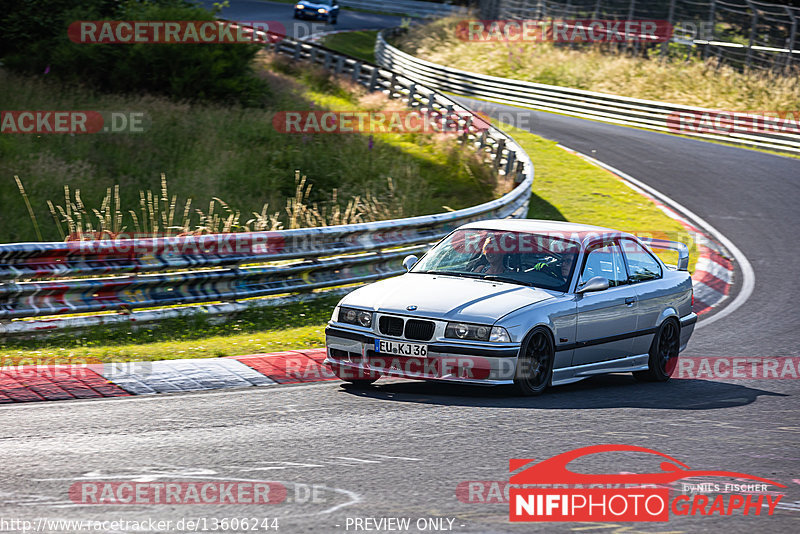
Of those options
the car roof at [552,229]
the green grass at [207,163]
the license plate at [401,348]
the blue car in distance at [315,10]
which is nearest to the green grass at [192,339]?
the license plate at [401,348]

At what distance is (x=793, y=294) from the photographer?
45.8 feet

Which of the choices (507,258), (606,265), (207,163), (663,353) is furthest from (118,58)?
(663,353)

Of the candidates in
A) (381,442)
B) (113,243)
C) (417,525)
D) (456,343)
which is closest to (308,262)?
(113,243)

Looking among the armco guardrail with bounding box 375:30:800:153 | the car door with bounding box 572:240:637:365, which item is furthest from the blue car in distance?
the car door with bounding box 572:240:637:365

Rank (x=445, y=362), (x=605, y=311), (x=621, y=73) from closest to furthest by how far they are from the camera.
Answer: (x=445, y=362) < (x=605, y=311) < (x=621, y=73)

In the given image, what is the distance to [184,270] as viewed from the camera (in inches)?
406

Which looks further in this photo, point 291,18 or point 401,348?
point 291,18

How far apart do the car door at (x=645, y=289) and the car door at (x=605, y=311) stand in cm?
10

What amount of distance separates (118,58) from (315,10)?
27.6 meters

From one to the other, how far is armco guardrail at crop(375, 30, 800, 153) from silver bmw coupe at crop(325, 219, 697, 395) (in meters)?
18.8

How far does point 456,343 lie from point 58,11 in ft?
68.4

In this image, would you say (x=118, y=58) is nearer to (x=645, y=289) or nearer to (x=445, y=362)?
(x=645, y=289)

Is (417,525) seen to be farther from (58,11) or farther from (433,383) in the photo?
(58,11)

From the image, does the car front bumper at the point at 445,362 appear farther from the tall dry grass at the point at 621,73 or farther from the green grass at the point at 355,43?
the green grass at the point at 355,43
